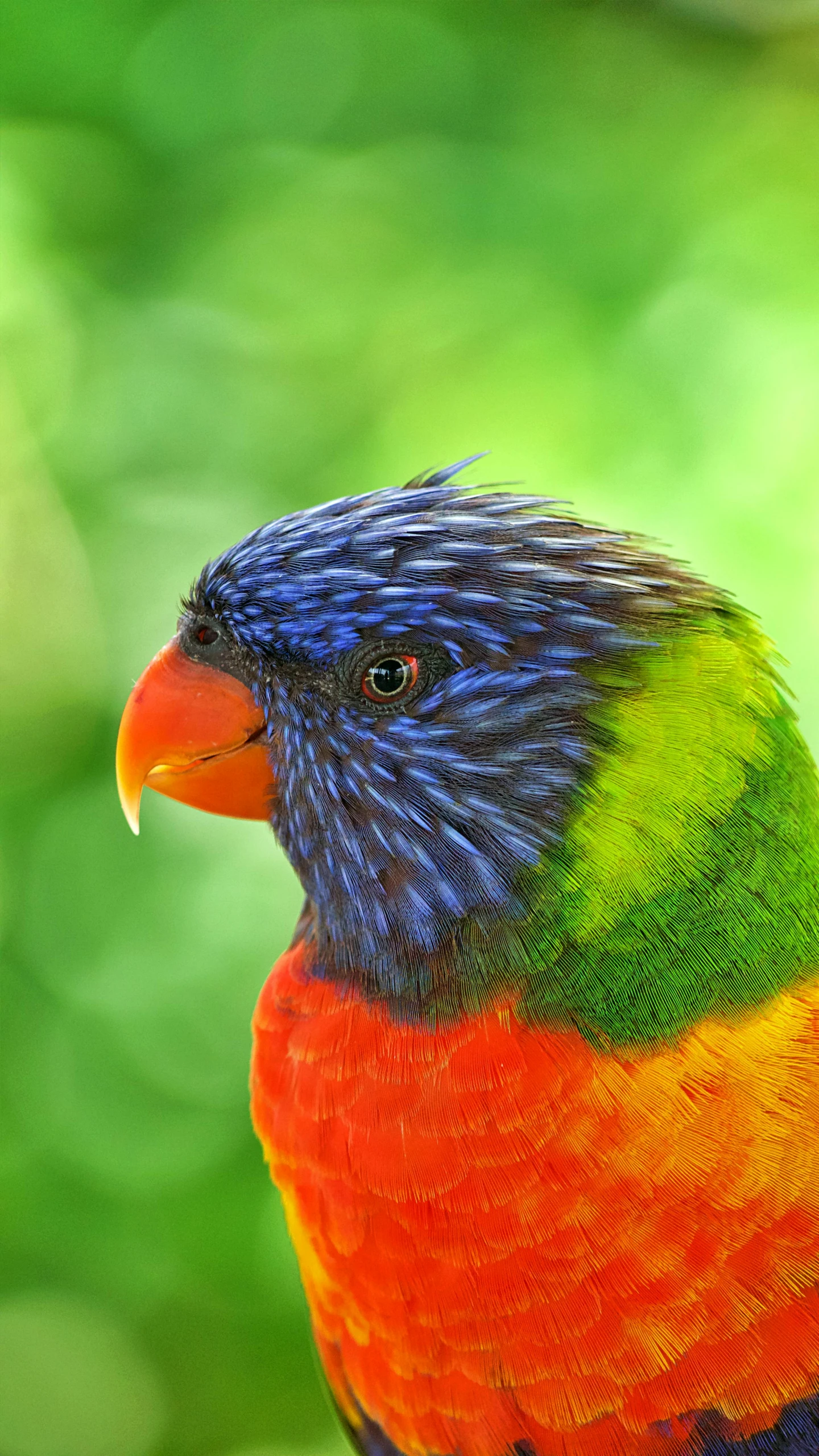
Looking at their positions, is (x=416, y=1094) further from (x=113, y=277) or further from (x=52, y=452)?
(x=113, y=277)

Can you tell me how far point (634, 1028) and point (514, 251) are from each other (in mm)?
2607

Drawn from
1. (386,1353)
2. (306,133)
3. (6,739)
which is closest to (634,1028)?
(386,1353)

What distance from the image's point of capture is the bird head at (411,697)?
57.4 inches

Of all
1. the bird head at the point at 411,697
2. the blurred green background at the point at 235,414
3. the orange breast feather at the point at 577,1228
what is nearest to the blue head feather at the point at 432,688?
the bird head at the point at 411,697

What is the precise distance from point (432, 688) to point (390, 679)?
61 mm

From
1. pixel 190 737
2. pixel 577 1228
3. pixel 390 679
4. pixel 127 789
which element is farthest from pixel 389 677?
pixel 577 1228

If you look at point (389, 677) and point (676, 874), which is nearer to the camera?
point (676, 874)

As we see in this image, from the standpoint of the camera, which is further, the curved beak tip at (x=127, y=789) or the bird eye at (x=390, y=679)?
the curved beak tip at (x=127, y=789)

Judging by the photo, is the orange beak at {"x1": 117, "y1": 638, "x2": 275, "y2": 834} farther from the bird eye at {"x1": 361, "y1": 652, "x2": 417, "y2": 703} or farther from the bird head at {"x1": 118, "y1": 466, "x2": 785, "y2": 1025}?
the bird eye at {"x1": 361, "y1": 652, "x2": 417, "y2": 703}

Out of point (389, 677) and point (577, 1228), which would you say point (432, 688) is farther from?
point (577, 1228)

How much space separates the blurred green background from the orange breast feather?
1.55 metres

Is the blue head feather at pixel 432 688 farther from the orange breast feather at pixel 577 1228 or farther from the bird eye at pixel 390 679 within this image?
the orange breast feather at pixel 577 1228

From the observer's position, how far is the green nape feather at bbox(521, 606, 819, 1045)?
1.38 m

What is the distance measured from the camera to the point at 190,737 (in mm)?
1612
